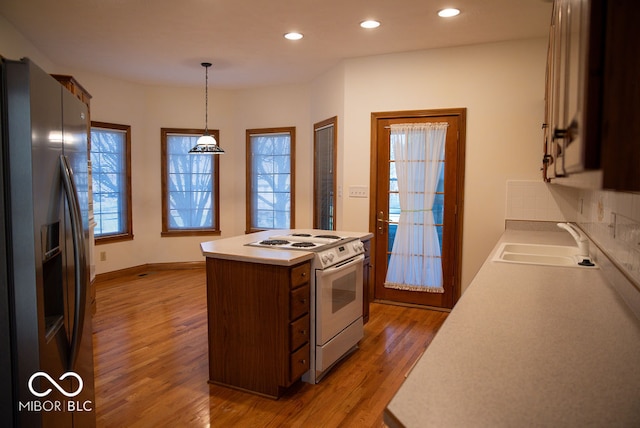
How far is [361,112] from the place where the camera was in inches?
184

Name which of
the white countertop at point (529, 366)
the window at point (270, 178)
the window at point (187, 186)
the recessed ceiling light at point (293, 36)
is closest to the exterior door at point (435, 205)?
the recessed ceiling light at point (293, 36)

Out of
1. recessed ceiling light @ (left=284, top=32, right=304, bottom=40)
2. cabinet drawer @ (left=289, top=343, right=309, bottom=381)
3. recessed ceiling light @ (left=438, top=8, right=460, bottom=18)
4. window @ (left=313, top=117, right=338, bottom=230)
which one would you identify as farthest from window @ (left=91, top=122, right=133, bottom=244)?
recessed ceiling light @ (left=438, top=8, right=460, bottom=18)

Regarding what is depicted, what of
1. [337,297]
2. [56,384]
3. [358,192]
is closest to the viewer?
[56,384]

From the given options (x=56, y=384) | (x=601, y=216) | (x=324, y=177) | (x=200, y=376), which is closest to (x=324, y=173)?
(x=324, y=177)

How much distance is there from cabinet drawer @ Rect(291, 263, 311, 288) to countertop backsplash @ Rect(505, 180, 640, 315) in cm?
155

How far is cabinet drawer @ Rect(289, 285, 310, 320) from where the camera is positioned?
8.54ft

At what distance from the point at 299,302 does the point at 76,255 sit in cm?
141

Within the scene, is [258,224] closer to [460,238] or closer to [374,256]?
[374,256]

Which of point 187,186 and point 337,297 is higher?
point 187,186

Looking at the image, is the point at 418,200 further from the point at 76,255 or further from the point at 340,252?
the point at 76,255

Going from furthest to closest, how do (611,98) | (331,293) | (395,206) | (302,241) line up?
(395,206) < (302,241) < (331,293) < (611,98)

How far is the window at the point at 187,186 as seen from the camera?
21.0 ft

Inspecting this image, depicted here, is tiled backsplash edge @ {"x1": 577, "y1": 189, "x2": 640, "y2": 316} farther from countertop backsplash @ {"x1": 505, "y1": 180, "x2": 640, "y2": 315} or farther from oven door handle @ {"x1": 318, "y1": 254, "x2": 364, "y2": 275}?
oven door handle @ {"x1": 318, "y1": 254, "x2": 364, "y2": 275}

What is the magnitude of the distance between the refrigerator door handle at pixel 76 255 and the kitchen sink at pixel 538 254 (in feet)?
6.58
